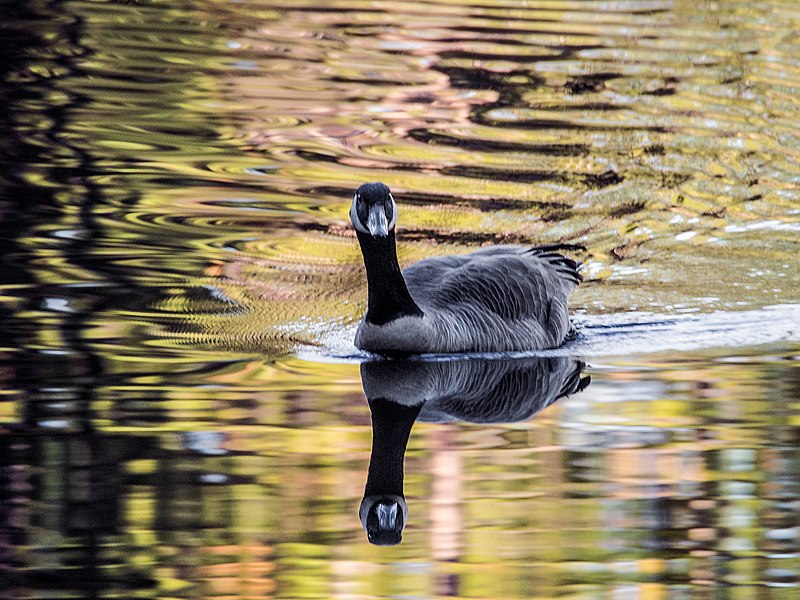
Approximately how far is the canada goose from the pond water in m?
0.19

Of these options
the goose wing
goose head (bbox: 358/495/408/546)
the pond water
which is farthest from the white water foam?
goose head (bbox: 358/495/408/546)

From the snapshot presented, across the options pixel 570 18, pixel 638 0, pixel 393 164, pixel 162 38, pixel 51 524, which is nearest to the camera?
pixel 51 524

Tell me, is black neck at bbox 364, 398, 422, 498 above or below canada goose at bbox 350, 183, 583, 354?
below

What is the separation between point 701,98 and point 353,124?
16.8ft

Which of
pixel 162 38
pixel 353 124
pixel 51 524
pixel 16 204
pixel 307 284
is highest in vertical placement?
pixel 162 38

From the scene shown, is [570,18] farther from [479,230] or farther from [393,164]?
[479,230]

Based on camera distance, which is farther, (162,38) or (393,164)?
(162,38)

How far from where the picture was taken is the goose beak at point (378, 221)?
10094mm

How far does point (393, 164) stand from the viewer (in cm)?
1730

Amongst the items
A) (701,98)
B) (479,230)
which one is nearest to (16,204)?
(479,230)

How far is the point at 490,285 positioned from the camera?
36.3ft

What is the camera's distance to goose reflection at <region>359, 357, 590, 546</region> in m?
8.39

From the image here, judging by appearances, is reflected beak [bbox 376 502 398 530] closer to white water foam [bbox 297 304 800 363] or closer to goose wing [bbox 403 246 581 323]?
white water foam [bbox 297 304 800 363]

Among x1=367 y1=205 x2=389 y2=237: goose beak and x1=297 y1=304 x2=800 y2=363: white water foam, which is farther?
x1=297 y1=304 x2=800 y2=363: white water foam
